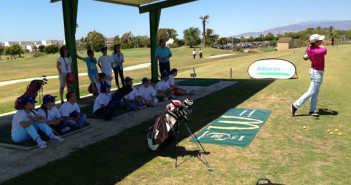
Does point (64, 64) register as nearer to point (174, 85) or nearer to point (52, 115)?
point (52, 115)

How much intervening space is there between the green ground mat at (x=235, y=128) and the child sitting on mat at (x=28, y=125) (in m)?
3.04

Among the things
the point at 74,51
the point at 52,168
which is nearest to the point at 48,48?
the point at 74,51

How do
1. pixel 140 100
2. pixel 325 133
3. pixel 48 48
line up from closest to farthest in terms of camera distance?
1. pixel 325 133
2. pixel 140 100
3. pixel 48 48

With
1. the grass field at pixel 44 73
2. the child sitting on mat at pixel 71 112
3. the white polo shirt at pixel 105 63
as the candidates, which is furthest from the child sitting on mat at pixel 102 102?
the grass field at pixel 44 73

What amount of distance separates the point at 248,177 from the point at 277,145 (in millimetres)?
1604

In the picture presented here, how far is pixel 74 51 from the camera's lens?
32.7 ft

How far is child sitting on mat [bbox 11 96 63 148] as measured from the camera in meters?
5.32

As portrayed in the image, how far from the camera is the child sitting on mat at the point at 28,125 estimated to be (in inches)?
209

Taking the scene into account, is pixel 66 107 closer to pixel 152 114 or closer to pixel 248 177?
pixel 152 114

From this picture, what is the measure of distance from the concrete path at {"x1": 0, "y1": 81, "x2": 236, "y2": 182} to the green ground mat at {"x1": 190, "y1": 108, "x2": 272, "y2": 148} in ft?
6.47

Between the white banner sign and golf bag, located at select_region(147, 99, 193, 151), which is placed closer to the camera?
golf bag, located at select_region(147, 99, 193, 151)

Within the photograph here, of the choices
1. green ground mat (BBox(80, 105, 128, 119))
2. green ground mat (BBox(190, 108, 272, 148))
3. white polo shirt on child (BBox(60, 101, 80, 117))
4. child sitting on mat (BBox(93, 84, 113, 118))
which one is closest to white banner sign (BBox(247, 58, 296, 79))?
green ground mat (BBox(190, 108, 272, 148))

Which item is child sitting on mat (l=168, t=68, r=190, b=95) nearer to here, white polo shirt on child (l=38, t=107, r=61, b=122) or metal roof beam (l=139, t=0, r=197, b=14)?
metal roof beam (l=139, t=0, r=197, b=14)

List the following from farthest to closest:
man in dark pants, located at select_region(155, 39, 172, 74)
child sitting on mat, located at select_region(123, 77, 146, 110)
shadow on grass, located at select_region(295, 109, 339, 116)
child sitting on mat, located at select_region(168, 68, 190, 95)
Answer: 1. man in dark pants, located at select_region(155, 39, 172, 74)
2. child sitting on mat, located at select_region(168, 68, 190, 95)
3. child sitting on mat, located at select_region(123, 77, 146, 110)
4. shadow on grass, located at select_region(295, 109, 339, 116)
